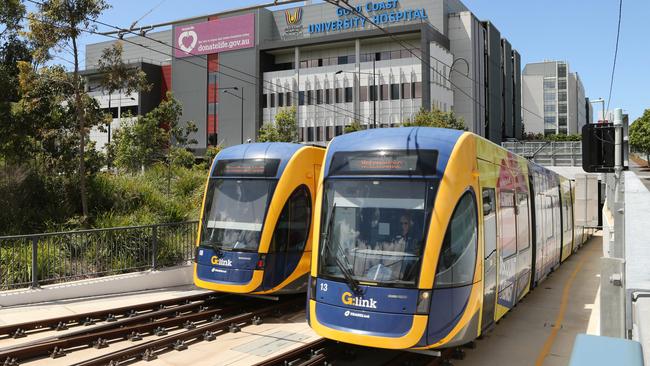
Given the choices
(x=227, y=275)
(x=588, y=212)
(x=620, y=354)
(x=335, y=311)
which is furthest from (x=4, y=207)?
(x=620, y=354)

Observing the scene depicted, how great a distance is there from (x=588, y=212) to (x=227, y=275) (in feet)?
24.6

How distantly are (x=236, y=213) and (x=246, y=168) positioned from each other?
3.00 feet

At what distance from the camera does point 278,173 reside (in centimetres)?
1048

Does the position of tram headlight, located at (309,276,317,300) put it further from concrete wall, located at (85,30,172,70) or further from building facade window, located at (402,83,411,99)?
concrete wall, located at (85,30,172,70)

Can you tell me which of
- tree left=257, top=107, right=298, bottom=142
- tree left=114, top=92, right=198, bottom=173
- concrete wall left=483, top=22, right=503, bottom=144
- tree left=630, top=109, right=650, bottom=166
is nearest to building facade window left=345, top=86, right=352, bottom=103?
tree left=257, top=107, right=298, bottom=142

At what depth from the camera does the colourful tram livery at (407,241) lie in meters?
6.57

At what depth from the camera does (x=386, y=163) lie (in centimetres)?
724

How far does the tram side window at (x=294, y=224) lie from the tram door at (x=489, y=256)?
4.09m

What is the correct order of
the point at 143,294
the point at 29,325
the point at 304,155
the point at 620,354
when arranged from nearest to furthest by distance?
the point at 620,354, the point at 29,325, the point at 304,155, the point at 143,294

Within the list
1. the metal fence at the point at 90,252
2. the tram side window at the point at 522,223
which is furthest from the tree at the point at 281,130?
the tram side window at the point at 522,223

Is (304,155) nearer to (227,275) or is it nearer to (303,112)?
(227,275)

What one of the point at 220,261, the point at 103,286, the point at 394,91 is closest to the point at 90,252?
the point at 103,286

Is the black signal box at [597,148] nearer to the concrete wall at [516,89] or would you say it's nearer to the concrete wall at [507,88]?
the concrete wall at [507,88]

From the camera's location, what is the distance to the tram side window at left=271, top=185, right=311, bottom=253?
10375mm
